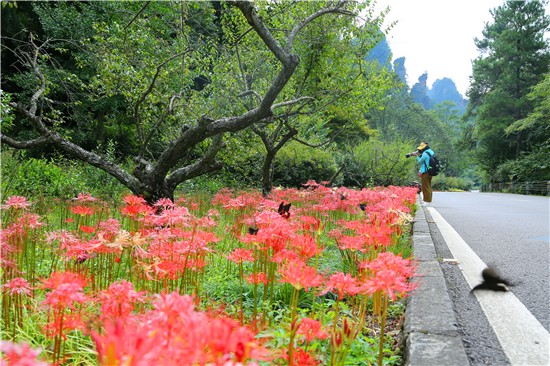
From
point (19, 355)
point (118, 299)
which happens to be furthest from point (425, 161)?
point (19, 355)

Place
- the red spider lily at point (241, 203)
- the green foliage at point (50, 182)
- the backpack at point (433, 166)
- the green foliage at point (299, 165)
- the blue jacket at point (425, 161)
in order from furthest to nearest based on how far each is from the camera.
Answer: the green foliage at point (299, 165), the blue jacket at point (425, 161), the backpack at point (433, 166), the green foliage at point (50, 182), the red spider lily at point (241, 203)

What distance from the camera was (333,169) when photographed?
17.2 m

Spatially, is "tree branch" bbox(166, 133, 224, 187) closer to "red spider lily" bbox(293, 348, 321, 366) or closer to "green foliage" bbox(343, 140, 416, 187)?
"red spider lily" bbox(293, 348, 321, 366)

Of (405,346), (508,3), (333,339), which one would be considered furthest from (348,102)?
(508,3)

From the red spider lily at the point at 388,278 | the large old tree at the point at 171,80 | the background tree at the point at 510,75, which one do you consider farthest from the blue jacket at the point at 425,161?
the background tree at the point at 510,75

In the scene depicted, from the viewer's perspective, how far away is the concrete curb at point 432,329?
162cm

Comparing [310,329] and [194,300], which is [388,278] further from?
[194,300]

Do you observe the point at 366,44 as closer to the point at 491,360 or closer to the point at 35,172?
the point at 35,172

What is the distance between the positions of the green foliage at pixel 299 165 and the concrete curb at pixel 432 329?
13.1 metres

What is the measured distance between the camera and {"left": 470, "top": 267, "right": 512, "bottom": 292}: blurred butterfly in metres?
2.89

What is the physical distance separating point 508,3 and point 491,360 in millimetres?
41572

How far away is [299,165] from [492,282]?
1324 centimetres

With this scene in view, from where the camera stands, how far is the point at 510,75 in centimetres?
3359

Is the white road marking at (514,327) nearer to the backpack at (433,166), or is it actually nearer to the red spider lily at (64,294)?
the red spider lily at (64,294)
